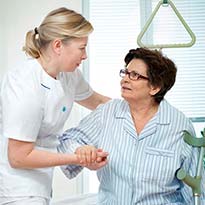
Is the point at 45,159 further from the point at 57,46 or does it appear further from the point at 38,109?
the point at 57,46

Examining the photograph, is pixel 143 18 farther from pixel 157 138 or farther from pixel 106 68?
pixel 157 138

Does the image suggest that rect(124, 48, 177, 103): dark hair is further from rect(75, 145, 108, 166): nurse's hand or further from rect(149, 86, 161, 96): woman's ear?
rect(75, 145, 108, 166): nurse's hand

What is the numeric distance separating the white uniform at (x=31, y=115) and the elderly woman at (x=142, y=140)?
17 centimetres

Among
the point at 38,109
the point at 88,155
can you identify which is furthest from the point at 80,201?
the point at 38,109

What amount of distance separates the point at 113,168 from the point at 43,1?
161 centimetres

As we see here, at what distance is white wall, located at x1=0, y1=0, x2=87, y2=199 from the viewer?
284cm

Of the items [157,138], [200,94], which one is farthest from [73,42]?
[200,94]

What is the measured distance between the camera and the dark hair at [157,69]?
66.8 inches

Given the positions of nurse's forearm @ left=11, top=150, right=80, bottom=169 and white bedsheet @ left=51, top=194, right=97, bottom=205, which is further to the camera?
white bedsheet @ left=51, top=194, right=97, bottom=205

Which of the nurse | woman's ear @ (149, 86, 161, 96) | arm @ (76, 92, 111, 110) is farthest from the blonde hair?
arm @ (76, 92, 111, 110)

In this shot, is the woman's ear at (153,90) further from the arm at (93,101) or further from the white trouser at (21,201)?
the white trouser at (21,201)

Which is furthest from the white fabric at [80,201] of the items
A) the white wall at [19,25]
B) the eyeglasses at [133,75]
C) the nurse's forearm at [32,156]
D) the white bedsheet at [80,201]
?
the white wall at [19,25]

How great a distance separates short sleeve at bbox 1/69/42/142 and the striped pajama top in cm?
31

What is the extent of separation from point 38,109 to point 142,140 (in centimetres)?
48
